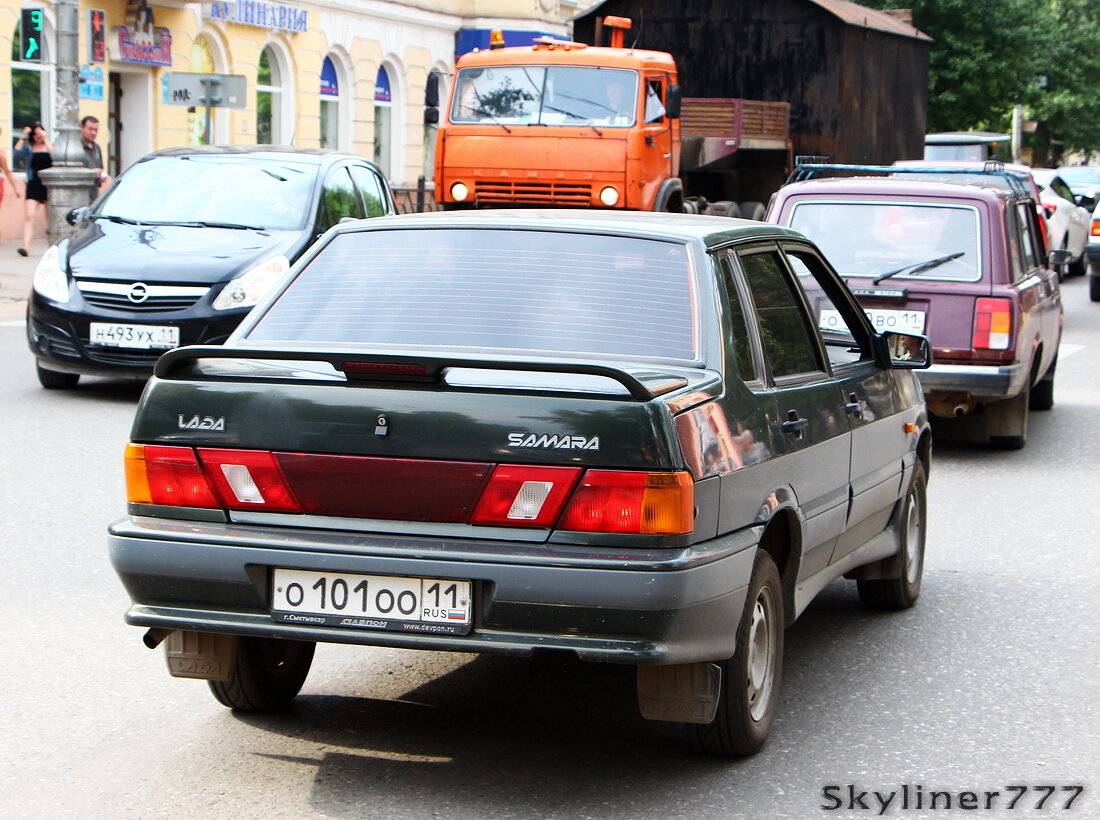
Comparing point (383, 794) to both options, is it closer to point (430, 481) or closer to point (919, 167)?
point (430, 481)

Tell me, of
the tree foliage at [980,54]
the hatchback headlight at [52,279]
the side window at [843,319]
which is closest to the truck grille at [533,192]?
the hatchback headlight at [52,279]

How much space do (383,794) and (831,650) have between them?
2.26 meters

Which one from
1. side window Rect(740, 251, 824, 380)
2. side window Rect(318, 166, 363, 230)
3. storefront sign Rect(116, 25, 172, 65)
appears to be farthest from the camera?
storefront sign Rect(116, 25, 172, 65)

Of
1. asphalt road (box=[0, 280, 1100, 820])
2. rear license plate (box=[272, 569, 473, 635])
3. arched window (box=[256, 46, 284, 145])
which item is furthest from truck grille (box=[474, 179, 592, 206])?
arched window (box=[256, 46, 284, 145])

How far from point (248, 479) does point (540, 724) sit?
125 centimetres

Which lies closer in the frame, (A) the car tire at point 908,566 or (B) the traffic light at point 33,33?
(A) the car tire at point 908,566

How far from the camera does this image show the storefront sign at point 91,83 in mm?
27469

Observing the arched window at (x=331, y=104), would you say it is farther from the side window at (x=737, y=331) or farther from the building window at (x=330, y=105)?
the side window at (x=737, y=331)

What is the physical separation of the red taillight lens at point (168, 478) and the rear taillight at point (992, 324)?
6.95m

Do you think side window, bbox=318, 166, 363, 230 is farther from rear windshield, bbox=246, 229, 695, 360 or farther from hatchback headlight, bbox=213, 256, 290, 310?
rear windshield, bbox=246, 229, 695, 360

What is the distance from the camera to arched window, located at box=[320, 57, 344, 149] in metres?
36.8

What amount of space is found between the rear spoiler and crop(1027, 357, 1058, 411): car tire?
30.8 ft

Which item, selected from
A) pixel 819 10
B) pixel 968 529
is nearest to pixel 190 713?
pixel 968 529

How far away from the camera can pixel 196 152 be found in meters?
13.3
